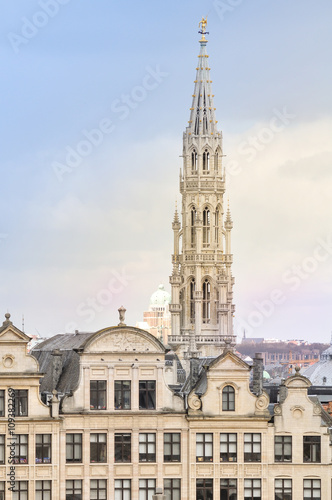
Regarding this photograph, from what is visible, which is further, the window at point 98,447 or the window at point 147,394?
the window at point 147,394

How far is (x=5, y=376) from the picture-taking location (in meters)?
91.6

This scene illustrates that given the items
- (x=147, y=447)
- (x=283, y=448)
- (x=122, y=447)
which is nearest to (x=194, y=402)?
(x=147, y=447)

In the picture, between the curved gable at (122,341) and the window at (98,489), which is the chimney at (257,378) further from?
the window at (98,489)

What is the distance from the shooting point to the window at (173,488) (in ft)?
305

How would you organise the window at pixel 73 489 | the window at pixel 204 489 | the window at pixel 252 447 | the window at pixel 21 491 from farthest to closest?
the window at pixel 252 447
the window at pixel 204 489
the window at pixel 73 489
the window at pixel 21 491

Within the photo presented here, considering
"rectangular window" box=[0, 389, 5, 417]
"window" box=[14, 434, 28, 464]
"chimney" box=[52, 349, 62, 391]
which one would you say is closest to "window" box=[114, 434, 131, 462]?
"window" box=[14, 434, 28, 464]

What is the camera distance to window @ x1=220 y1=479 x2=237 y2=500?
9344 centimetres

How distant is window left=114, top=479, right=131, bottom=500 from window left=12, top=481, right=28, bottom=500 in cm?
534

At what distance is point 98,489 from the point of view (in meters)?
92.5

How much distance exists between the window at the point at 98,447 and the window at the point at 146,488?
269cm

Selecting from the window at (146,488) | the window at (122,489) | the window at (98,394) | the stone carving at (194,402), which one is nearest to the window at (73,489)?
the window at (122,489)

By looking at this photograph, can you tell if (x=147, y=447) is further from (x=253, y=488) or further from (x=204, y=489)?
(x=253, y=488)

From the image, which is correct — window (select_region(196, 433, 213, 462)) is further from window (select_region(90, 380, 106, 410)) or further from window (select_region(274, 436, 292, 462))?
window (select_region(90, 380, 106, 410))

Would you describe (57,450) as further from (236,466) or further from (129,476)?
(236,466)
